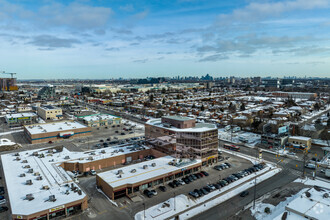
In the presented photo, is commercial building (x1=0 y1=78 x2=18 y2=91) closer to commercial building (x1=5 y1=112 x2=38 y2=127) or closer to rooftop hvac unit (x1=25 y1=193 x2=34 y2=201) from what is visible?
commercial building (x1=5 y1=112 x2=38 y2=127)

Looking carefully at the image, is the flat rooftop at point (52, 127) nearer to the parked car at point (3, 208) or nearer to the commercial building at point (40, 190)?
the commercial building at point (40, 190)

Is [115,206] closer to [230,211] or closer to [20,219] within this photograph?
[20,219]

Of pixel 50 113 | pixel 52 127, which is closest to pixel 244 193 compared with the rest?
pixel 52 127

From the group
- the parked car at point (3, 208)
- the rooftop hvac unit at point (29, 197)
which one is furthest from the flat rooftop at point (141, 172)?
the parked car at point (3, 208)

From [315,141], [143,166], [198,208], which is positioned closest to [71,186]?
[143,166]

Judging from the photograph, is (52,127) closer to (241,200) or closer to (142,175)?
(142,175)

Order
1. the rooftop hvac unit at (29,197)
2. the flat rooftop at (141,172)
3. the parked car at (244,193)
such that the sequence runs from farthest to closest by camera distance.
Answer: the flat rooftop at (141,172), the parked car at (244,193), the rooftop hvac unit at (29,197)
